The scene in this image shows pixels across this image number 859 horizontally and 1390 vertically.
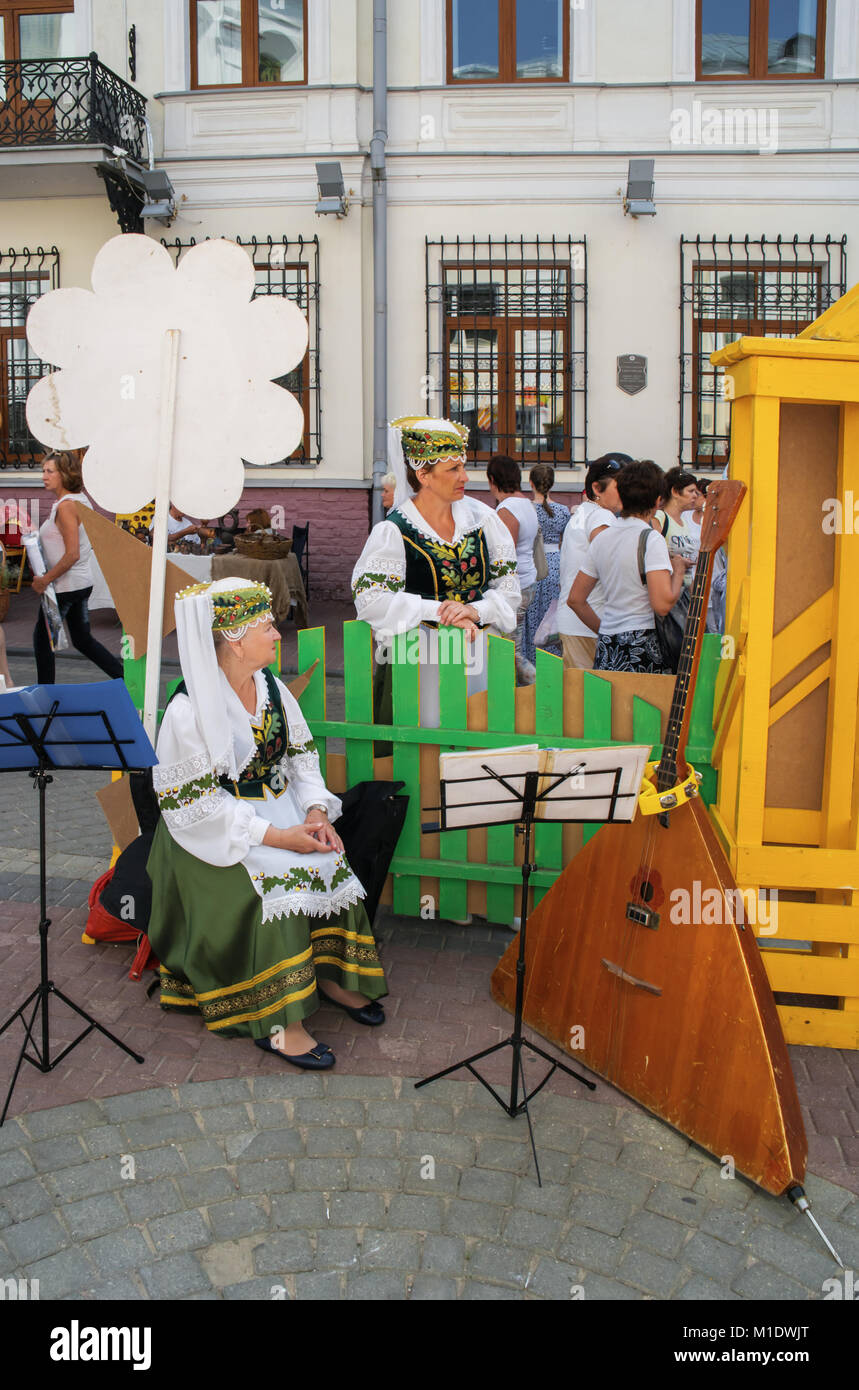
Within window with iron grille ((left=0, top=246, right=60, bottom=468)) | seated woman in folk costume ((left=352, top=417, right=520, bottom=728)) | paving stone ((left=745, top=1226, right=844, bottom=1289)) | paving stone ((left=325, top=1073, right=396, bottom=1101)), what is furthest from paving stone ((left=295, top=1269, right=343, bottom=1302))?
window with iron grille ((left=0, top=246, right=60, bottom=468))

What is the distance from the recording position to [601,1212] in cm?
302

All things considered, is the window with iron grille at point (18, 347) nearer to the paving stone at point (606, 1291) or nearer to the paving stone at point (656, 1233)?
the paving stone at point (656, 1233)

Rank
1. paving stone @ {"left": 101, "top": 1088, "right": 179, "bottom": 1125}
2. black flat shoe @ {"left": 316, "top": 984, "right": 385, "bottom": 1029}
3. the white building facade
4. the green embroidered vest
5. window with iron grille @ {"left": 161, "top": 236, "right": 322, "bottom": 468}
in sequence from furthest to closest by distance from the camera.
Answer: window with iron grille @ {"left": 161, "top": 236, "right": 322, "bottom": 468} < the white building facade < the green embroidered vest < black flat shoe @ {"left": 316, "top": 984, "right": 385, "bottom": 1029} < paving stone @ {"left": 101, "top": 1088, "right": 179, "bottom": 1125}

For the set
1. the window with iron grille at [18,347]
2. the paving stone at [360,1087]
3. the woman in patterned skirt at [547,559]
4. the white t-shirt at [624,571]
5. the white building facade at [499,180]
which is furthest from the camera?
the window with iron grille at [18,347]

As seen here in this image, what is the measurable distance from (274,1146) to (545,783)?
1.32 m

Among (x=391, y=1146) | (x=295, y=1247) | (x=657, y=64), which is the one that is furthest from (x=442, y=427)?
(x=657, y=64)

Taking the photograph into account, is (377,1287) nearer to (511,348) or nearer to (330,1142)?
(330,1142)

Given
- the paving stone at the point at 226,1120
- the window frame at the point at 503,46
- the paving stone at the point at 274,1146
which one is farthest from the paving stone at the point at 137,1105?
the window frame at the point at 503,46

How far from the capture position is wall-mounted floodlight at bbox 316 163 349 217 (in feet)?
40.4

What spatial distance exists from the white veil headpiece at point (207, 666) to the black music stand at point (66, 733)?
253 millimetres

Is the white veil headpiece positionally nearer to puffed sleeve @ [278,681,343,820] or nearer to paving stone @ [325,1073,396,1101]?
puffed sleeve @ [278,681,343,820]

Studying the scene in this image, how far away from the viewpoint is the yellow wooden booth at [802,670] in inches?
146

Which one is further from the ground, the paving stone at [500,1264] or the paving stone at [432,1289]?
the paving stone at [500,1264]
